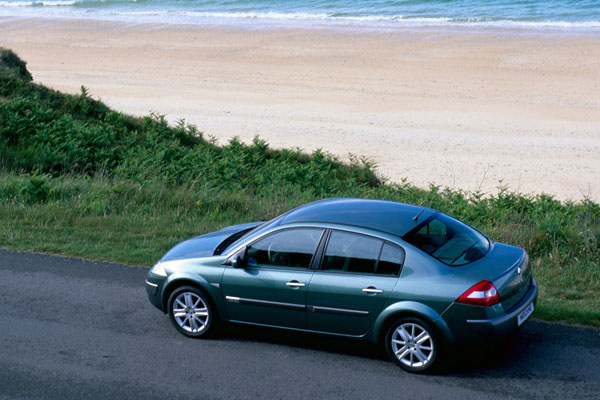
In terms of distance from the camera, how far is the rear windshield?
22.7ft

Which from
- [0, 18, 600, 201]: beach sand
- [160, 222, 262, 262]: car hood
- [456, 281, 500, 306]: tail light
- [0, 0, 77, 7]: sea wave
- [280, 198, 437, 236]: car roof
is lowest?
[0, 18, 600, 201]: beach sand

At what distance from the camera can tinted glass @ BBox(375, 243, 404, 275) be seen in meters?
6.86

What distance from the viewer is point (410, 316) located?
676 centimetres

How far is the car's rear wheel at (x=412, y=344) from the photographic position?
671 cm

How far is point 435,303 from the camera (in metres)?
6.62

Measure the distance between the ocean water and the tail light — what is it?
3830 cm

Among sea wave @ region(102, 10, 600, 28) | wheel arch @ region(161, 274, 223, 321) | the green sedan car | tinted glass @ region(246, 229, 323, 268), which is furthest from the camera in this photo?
sea wave @ region(102, 10, 600, 28)

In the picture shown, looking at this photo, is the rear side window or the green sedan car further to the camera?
the rear side window

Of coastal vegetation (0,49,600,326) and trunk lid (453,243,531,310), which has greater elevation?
trunk lid (453,243,531,310)

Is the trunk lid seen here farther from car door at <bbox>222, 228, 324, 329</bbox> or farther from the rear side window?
car door at <bbox>222, 228, 324, 329</bbox>

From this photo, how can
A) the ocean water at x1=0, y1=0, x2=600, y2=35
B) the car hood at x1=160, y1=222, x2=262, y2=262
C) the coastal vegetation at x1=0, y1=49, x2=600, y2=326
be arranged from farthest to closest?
the ocean water at x1=0, y1=0, x2=600, y2=35 < the coastal vegetation at x1=0, y1=49, x2=600, y2=326 < the car hood at x1=160, y1=222, x2=262, y2=262

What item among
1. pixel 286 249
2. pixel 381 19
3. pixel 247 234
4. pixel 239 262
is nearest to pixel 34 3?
pixel 381 19

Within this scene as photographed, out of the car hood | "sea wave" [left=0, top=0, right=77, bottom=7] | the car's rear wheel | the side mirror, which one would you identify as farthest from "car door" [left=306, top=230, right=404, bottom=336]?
"sea wave" [left=0, top=0, right=77, bottom=7]

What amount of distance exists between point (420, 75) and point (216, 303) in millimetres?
25428
